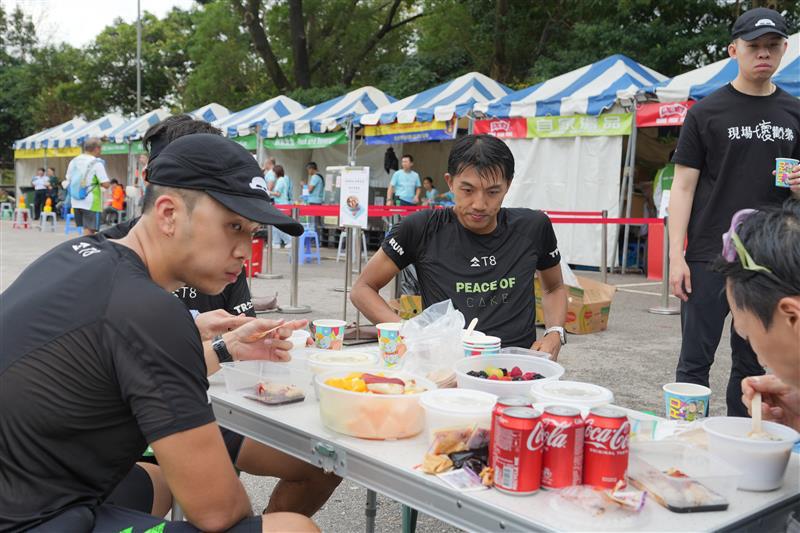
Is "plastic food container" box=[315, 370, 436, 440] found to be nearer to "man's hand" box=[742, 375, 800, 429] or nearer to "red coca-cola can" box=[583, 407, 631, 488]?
"red coca-cola can" box=[583, 407, 631, 488]

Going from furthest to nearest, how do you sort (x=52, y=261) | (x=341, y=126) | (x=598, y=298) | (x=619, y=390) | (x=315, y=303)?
1. (x=341, y=126)
2. (x=315, y=303)
3. (x=598, y=298)
4. (x=619, y=390)
5. (x=52, y=261)

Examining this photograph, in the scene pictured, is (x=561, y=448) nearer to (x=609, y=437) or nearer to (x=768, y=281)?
(x=609, y=437)

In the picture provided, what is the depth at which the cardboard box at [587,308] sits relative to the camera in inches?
297

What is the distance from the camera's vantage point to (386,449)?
1.80 metres

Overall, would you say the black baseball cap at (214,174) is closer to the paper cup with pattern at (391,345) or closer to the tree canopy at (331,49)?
the paper cup with pattern at (391,345)

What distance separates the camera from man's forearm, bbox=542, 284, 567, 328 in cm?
359

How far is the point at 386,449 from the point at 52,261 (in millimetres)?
928

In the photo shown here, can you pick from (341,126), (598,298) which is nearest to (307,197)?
(341,126)

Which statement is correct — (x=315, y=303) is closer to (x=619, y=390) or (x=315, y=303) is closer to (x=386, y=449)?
Result: (x=619, y=390)

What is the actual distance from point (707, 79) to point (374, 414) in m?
10.2

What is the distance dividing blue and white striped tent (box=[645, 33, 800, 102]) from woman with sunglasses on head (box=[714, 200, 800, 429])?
28.5 feet

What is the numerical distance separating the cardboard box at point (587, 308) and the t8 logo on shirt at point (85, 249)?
5.98 meters

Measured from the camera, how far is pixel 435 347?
237 centimetres

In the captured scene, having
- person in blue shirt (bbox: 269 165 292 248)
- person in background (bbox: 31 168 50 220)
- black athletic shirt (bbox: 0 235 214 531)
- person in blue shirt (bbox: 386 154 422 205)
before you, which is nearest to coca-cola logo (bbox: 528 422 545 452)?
black athletic shirt (bbox: 0 235 214 531)
